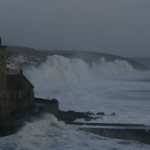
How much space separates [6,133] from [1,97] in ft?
12.8

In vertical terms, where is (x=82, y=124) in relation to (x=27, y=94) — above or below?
below

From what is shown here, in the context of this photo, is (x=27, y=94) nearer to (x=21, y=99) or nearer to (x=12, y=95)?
(x=21, y=99)

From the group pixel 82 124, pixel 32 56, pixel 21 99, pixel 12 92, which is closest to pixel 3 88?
pixel 12 92

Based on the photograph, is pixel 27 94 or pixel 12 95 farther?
pixel 27 94

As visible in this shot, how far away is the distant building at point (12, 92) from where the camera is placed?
35156mm

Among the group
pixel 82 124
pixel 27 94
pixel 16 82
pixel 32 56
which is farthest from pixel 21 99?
pixel 32 56

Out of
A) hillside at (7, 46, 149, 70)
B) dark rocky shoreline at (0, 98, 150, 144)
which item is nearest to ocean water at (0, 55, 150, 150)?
dark rocky shoreline at (0, 98, 150, 144)

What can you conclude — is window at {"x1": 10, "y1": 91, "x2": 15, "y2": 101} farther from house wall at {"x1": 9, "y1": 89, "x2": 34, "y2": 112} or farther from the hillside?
the hillside

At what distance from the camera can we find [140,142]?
29.9m

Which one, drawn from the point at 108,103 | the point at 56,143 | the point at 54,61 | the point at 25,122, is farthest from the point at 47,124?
the point at 54,61

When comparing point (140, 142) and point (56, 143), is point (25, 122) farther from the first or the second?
point (140, 142)

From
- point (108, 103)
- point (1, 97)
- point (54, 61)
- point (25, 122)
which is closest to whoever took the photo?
point (25, 122)

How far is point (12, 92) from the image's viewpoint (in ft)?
119

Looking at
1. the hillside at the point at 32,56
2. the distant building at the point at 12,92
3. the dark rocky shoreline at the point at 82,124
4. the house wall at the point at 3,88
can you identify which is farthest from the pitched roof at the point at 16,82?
the hillside at the point at 32,56
